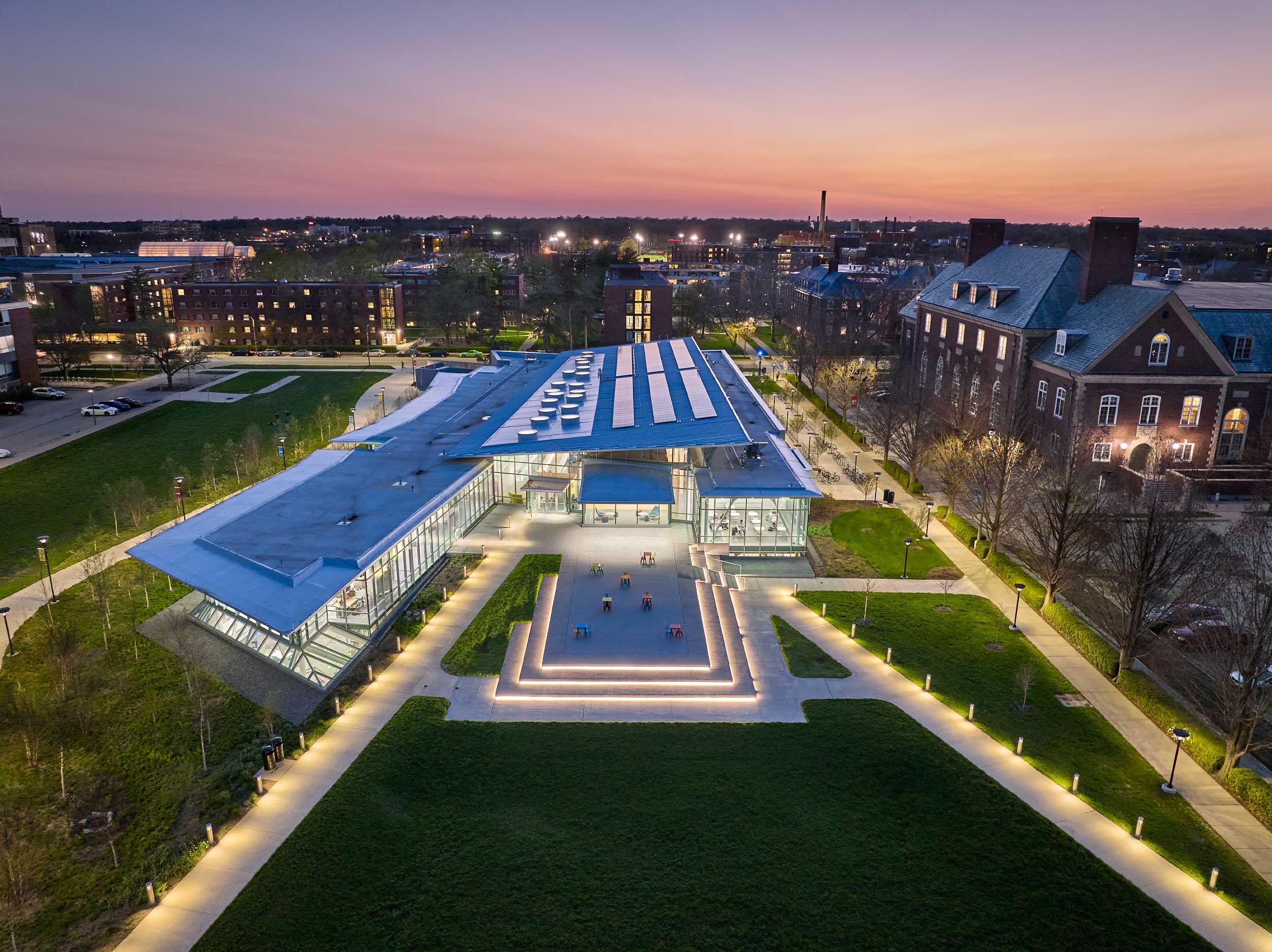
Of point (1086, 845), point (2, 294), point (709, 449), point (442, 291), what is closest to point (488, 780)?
point (1086, 845)

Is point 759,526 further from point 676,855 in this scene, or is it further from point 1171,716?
point 676,855

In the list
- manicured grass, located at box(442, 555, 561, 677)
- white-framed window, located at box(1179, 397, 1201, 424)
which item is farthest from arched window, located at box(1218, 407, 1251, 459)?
manicured grass, located at box(442, 555, 561, 677)

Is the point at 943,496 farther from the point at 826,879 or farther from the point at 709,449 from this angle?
the point at 826,879

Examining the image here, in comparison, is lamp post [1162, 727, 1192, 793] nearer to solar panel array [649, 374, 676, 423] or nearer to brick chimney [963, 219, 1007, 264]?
solar panel array [649, 374, 676, 423]

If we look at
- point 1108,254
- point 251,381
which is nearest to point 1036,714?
point 1108,254

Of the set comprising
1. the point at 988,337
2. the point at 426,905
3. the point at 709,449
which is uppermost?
the point at 988,337

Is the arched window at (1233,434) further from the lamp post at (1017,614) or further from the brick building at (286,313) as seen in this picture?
the brick building at (286,313)

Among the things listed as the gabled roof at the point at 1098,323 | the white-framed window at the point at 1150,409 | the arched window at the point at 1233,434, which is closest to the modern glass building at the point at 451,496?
the gabled roof at the point at 1098,323
